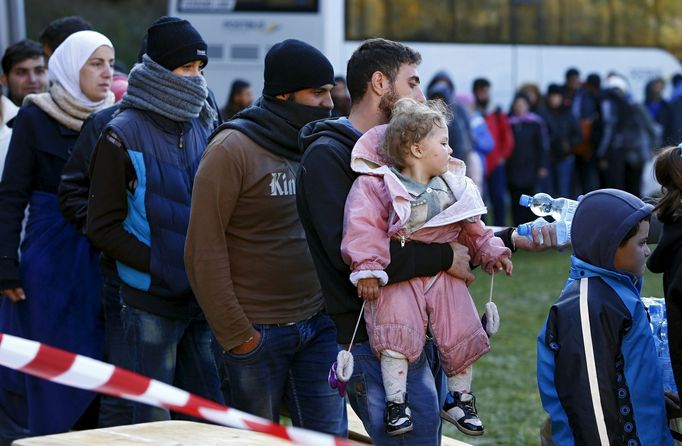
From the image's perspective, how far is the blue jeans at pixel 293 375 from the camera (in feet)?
15.1

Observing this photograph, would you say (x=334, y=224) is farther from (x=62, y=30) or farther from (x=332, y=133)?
(x=62, y=30)

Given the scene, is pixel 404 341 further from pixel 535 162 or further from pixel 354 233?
pixel 535 162

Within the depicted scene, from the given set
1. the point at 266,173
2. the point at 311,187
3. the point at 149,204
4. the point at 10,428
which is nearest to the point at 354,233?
the point at 311,187

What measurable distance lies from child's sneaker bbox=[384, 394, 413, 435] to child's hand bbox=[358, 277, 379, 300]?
0.33m

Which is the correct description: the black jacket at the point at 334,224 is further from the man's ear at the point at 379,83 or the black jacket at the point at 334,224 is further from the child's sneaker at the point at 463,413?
the child's sneaker at the point at 463,413

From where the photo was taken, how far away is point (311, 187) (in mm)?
4012

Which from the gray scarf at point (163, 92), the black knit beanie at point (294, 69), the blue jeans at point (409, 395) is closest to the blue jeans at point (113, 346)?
the gray scarf at point (163, 92)

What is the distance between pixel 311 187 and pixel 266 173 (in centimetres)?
58

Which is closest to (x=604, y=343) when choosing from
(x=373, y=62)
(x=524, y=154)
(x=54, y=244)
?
(x=373, y=62)

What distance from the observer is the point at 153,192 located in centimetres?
498

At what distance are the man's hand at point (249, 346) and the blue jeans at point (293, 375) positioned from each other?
14mm

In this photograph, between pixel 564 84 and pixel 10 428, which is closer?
pixel 10 428

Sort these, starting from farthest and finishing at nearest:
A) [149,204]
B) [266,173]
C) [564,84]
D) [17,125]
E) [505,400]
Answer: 1. [564,84]
2. [505,400]
3. [17,125]
4. [149,204]
5. [266,173]

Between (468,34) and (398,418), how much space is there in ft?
52.3
